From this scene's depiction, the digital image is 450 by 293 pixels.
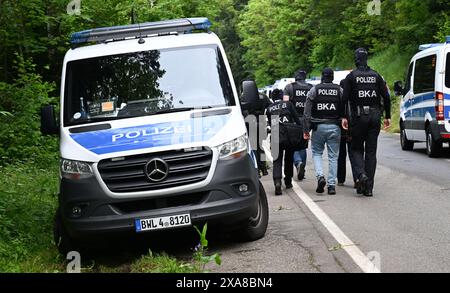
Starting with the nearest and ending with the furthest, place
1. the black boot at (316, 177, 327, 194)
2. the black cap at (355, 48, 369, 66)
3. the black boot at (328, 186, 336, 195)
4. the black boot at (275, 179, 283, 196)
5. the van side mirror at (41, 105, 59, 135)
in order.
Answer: the van side mirror at (41, 105, 59, 135)
the black cap at (355, 48, 369, 66)
the black boot at (328, 186, 336, 195)
the black boot at (316, 177, 327, 194)
the black boot at (275, 179, 283, 196)

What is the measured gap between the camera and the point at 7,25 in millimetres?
14781

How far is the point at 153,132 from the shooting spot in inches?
275

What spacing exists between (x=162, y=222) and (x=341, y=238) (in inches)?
80.9

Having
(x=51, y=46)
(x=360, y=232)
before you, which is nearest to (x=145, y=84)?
(x=360, y=232)

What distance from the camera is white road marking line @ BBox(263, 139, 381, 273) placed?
20.6ft

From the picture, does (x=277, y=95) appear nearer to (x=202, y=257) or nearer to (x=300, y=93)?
(x=300, y=93)

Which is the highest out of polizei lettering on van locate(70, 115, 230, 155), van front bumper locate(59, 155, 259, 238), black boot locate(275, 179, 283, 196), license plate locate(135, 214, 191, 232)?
polizei lettering on van locate(70, 115, 230, 155)

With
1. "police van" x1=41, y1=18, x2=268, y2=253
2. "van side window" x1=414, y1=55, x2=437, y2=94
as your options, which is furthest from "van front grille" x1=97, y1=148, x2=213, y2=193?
"van side window" x1=414, y1=55, x2=437, y2=94

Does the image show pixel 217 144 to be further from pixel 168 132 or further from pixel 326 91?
pixel 326 91

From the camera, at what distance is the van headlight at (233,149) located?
6930mm

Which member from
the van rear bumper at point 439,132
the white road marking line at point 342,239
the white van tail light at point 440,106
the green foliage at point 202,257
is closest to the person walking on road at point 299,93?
the white road marking line at point 342,239

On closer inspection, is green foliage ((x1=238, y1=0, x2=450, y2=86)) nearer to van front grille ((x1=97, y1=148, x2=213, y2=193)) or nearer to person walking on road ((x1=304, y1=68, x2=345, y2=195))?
person walking on road ((x1=304, y1=68, x2=345, y2=195))

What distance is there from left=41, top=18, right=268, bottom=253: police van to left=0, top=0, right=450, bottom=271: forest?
1.08 meters

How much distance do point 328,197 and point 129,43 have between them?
4.24m
